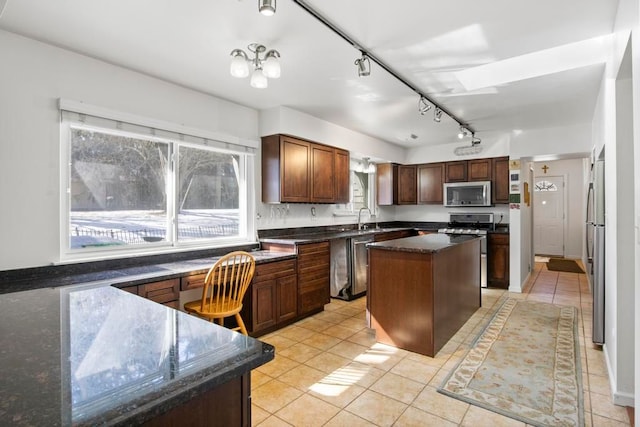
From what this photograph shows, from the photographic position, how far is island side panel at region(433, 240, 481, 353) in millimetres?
3033

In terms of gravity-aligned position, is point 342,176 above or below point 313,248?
above

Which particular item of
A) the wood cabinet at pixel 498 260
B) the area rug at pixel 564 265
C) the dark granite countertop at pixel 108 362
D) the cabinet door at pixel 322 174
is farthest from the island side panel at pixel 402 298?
the area rug at pixel 564 265

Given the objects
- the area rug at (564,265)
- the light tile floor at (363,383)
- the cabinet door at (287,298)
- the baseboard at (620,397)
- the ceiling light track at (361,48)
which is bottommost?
the light tile floor at (363,383)

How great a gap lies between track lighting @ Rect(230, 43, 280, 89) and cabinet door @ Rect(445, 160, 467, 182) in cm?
441

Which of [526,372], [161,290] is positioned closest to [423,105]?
[526,372]

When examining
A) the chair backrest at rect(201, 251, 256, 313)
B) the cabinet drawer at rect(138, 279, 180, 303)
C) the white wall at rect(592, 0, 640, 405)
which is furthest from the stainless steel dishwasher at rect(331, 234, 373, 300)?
the white wall at rect(592, 0, 640, 405)

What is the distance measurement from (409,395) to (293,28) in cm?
259

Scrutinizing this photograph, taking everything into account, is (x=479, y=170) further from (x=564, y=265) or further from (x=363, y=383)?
(x=363, y=383)

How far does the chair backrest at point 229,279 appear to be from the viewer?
2.75 m

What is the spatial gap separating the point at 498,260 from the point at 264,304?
152 inches

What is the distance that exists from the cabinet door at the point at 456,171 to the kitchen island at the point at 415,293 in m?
2.83

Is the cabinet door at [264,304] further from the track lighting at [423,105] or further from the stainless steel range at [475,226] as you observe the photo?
the stainless steel range at [475,226]

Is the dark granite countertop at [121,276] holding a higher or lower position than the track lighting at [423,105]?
lower

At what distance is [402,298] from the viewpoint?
312 centimetres
